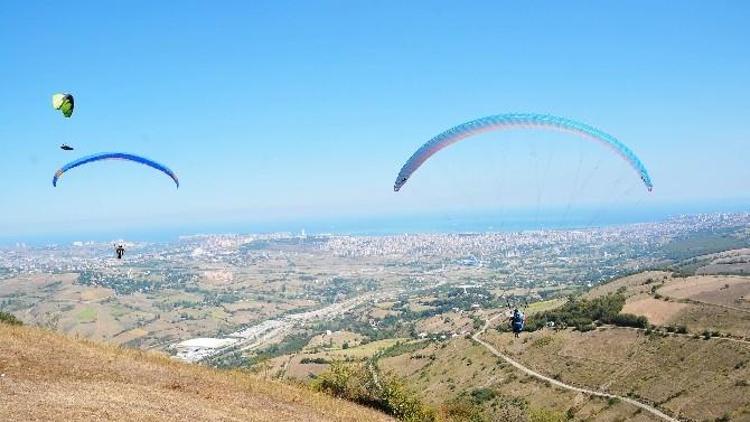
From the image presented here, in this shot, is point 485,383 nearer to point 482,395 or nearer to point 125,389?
point 482,395

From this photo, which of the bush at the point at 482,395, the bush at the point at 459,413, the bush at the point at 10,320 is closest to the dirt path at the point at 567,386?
the bush at the point at 482,395

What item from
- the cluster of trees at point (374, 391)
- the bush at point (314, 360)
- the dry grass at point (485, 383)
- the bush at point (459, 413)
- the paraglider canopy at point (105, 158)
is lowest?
the bush at point (314, 360)

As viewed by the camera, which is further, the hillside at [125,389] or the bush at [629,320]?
the bush at [629,320]

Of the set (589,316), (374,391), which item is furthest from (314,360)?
(374,391)

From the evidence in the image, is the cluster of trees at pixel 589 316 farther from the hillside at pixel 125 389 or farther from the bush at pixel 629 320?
the hillside at pixel 125 389

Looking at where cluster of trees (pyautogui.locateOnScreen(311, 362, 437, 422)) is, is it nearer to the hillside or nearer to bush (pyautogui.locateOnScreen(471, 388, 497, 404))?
the hillside

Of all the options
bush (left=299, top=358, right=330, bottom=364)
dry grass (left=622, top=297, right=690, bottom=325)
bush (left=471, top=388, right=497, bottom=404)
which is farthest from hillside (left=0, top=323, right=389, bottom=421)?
bush (left=299, top=358, right=330, bottom=364)
